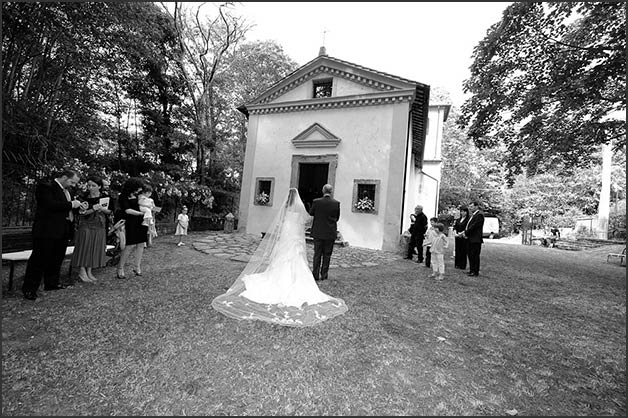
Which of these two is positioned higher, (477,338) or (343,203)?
(343,203)

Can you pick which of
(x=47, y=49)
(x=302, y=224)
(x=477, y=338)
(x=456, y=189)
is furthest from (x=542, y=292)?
(x=456, y=189)

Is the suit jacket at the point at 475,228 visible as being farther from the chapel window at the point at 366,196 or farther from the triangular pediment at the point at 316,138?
the triangular pediment at the point at 316,138

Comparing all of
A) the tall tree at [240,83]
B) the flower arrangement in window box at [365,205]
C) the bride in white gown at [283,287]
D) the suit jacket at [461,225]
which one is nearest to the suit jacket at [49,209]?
the bride in white gown at [283,287]

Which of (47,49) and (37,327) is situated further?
(47,49)

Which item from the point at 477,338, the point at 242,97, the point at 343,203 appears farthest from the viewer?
the point at 242,97

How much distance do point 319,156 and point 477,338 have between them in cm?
933

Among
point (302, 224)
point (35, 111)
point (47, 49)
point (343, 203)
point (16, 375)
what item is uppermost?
point (47, 49)

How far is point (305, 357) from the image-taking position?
116 inches

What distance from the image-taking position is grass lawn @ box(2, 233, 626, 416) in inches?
90.2

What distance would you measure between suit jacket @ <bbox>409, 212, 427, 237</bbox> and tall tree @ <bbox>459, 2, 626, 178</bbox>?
4.52 metres

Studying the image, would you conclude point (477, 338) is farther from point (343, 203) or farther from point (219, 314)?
point (343, 203)

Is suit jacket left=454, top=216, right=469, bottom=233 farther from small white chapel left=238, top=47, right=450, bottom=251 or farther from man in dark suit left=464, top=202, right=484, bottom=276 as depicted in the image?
small white chapel left=238, top=47, right=450, bottom=251

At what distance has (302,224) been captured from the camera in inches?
222

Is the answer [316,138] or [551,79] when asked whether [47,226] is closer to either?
[316,138]
